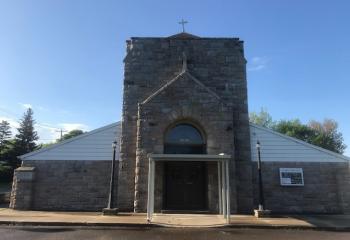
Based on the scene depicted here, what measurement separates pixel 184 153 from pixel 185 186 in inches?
53.0

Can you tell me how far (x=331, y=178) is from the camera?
14.4m

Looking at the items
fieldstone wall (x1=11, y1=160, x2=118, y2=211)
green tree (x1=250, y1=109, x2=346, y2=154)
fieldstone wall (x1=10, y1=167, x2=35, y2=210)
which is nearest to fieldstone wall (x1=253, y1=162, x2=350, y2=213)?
fieldstone wall (x1=11, y1=160, x2=118, y2=211)

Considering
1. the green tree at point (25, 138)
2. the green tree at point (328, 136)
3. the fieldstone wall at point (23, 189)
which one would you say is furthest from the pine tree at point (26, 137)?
the green tree at point (328, 136)

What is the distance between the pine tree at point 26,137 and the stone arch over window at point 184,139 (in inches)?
1219

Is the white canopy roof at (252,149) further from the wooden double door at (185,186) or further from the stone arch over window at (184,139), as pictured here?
the wooden double door at (185,186)

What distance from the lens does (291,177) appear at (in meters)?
14.4

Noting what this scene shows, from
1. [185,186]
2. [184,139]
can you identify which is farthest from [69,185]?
[184,139]

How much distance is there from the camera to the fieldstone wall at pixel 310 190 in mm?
14125

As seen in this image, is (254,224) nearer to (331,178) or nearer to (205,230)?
(205,230)

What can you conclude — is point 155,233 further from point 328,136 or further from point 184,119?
point 328,136

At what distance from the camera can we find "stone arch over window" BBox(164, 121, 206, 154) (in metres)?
13.7

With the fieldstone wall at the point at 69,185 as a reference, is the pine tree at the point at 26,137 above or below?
above

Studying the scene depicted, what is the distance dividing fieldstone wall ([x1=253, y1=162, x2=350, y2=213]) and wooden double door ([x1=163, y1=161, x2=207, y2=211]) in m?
2.51

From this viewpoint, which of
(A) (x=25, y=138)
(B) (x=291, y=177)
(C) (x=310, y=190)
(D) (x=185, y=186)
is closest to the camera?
(D) (x=185, y=186)
